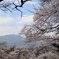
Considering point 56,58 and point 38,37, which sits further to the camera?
point 38,37

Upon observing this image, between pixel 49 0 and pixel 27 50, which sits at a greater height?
pixel 49 0

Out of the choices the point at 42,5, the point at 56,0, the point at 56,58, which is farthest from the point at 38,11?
the point at 56,58

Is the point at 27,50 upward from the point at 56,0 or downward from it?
downward

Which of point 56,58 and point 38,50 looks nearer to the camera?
point 56,58

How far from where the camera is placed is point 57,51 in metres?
16.0

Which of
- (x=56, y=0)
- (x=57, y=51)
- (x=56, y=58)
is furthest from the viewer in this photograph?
(x=56, y=0)

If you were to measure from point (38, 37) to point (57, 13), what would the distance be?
2325 millimetres

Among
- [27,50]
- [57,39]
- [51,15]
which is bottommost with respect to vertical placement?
[27,50]

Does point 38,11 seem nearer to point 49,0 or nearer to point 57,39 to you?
point 49,0

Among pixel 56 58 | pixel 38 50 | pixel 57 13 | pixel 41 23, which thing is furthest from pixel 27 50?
pixel 56 58

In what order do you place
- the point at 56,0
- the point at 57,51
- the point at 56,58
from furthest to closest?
the point at 56,0
the point at 57,51
the point at 56,58

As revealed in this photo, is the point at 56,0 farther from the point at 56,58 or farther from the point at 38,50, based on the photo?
the point at 56,58

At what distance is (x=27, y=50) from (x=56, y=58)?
15.6ft

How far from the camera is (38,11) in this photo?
17750 mm
